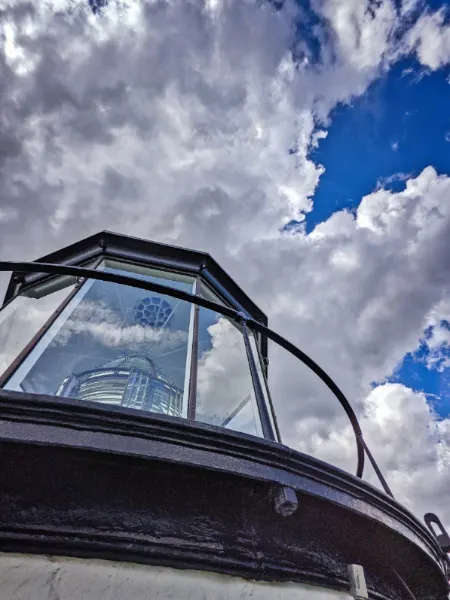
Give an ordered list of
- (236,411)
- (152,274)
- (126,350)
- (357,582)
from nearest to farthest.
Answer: (357,582), (236,411), (152,274), (126,350)

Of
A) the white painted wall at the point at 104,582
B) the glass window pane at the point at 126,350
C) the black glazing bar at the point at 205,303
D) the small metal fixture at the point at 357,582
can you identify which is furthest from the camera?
the glass window pane at the point at 126,350

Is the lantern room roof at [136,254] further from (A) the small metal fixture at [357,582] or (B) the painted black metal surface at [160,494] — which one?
(A) the small metal fixture at [357,582]

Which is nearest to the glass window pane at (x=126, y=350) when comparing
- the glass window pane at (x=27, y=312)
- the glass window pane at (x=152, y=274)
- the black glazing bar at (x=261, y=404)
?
the glass window pane at (x=152, y=274)

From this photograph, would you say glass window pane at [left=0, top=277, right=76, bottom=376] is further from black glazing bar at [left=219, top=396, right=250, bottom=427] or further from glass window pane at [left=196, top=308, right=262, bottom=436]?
black glazing bar at [left=219, top=396, right=250, bottom=427]

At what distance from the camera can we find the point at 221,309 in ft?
8.18

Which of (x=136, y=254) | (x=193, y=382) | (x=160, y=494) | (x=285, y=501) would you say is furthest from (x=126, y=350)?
(x=285, y=501)

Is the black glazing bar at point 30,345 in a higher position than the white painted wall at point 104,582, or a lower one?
higher

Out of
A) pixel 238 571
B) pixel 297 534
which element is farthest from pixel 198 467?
pixel 297 534

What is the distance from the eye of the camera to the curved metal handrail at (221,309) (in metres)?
2.26

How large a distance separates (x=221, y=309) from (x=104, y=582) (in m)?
1.49

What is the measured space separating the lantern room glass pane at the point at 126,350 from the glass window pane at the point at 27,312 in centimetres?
35

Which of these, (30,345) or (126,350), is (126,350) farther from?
(30,345)

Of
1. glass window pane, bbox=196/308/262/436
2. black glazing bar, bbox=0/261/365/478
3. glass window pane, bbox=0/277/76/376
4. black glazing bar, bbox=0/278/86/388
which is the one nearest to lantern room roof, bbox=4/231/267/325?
glass window pane, bbox=0/277/76/376

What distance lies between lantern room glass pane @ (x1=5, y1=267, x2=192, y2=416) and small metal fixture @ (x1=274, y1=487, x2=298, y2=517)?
2048 mm
